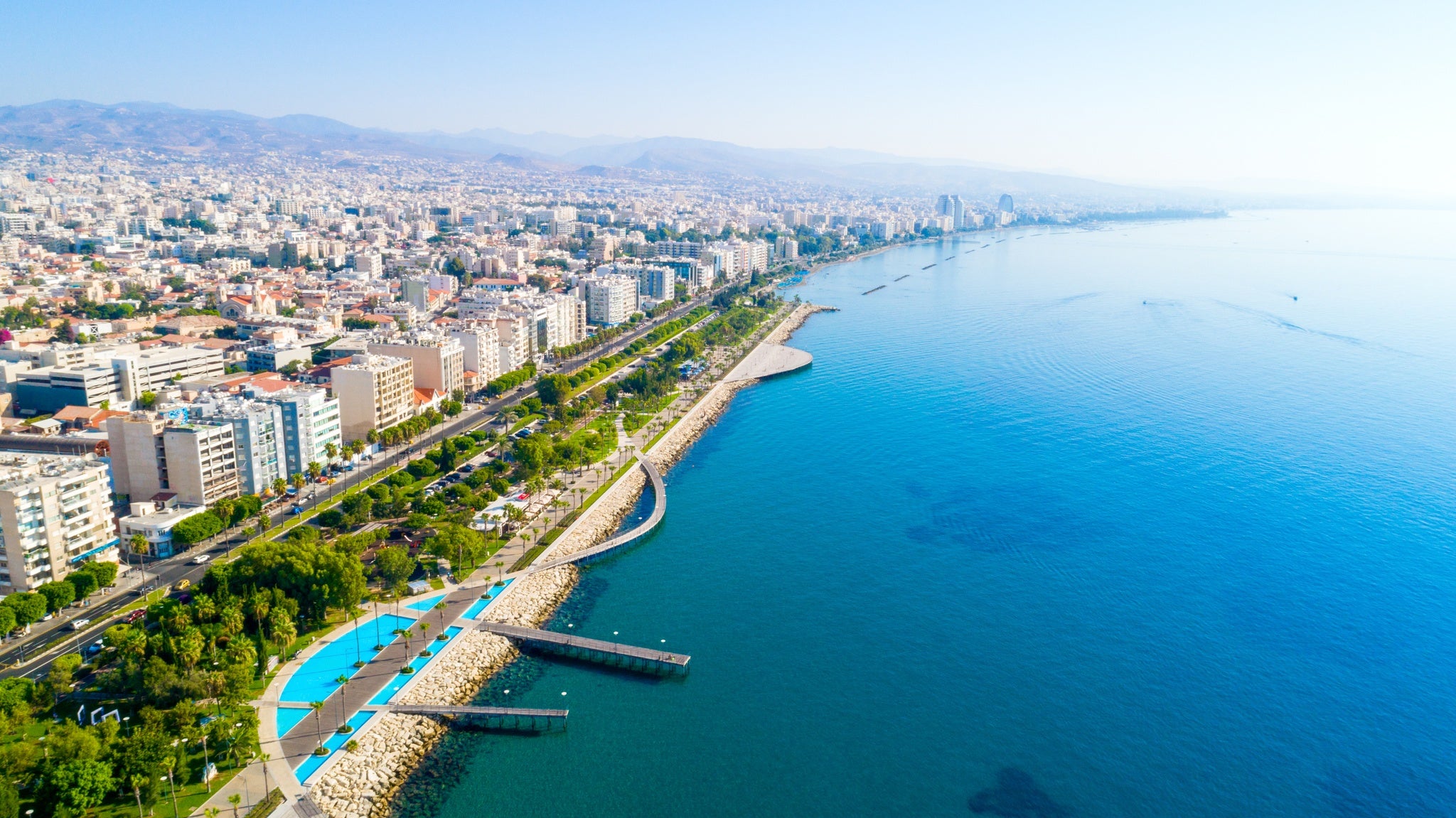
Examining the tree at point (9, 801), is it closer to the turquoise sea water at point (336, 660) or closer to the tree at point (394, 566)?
the turquoise sea water at point (336, 660)

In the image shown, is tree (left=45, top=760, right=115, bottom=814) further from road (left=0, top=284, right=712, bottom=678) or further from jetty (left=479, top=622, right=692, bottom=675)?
jetty (left=479, top=622, right=692, bottom=675)

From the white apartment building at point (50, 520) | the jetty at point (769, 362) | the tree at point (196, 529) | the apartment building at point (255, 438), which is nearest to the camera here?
the white apartment building at point (50, 520)

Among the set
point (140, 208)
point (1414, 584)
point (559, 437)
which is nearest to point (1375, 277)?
Result: point (1414, 584)

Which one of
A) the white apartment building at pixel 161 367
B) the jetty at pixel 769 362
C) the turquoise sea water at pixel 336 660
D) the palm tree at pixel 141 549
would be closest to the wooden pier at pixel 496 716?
the turquoise sea water at pixel 336 660

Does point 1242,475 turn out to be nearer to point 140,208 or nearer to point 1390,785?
point 1390,785

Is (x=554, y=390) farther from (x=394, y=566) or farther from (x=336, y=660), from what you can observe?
(x=336, y=660)

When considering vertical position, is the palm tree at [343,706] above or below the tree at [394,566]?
below
